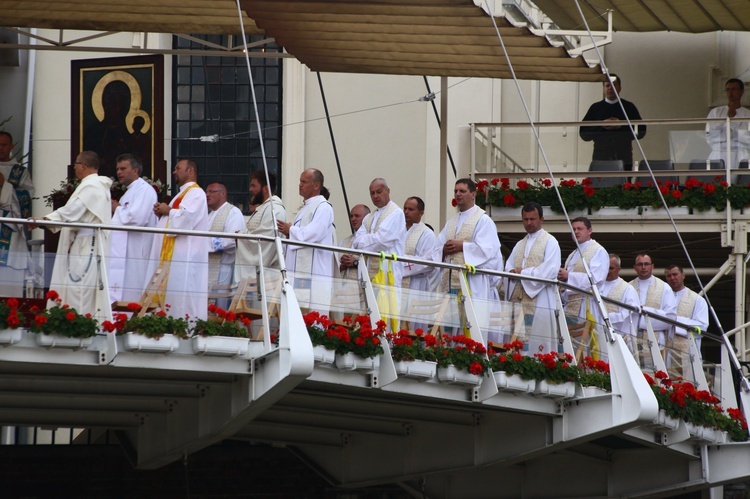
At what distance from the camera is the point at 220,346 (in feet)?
53.7

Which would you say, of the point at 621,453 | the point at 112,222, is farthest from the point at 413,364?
the point at 621,453

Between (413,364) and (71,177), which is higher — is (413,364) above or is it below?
below

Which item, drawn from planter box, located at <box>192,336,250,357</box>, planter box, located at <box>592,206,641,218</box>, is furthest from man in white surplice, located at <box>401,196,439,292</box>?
planter box, located at <box>592,206,641,218</box>

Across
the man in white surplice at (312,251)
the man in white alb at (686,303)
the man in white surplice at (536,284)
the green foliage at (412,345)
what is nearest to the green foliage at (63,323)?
the man in white surplice at (312,251)

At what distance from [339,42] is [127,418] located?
19.1 ft

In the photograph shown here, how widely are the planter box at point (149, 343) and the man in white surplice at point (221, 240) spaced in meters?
0.67

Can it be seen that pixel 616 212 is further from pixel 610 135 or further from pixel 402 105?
pixel 402 105

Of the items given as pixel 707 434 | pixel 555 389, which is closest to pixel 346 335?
pixel 555 389

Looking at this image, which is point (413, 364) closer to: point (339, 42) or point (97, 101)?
point (339, 42)

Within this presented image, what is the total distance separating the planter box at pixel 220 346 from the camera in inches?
641

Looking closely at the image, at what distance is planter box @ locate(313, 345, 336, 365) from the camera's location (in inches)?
656

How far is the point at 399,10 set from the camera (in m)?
20.6

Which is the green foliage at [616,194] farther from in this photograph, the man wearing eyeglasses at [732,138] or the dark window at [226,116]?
the dark window at [226,116]

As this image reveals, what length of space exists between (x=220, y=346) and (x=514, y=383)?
11.7 ft
